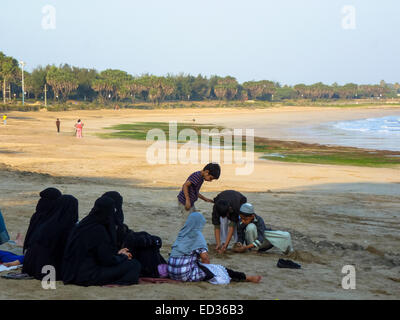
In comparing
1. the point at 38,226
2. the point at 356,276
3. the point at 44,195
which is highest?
the point at 44,195

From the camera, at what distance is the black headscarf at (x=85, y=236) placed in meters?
5.52

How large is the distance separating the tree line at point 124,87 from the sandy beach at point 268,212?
2301 inches

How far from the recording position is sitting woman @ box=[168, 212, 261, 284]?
6.03 metres

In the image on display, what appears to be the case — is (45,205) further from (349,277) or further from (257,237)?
(349,277)

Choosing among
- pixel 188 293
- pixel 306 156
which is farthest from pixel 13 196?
pixel 306 156

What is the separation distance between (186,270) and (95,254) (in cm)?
107

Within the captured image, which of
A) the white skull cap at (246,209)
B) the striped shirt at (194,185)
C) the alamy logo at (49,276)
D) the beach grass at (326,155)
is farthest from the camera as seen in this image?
the beach grass at (326,155)

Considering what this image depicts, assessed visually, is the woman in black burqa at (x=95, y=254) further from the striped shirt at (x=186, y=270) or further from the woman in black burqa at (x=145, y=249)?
the striped shirt at (x=186, y=270)

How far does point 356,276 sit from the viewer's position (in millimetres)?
6883

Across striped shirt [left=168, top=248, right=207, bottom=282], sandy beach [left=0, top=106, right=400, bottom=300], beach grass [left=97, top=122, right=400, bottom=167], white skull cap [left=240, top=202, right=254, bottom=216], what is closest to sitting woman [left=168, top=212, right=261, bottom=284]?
striped shirt [left=168, top=248, right=207, bottom=282]

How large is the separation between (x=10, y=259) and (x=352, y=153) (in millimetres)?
22982

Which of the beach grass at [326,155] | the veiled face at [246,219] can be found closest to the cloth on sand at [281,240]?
the veiled face at [246,219]

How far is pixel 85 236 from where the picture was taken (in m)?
5.56

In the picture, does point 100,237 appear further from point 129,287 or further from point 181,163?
point 181,163
